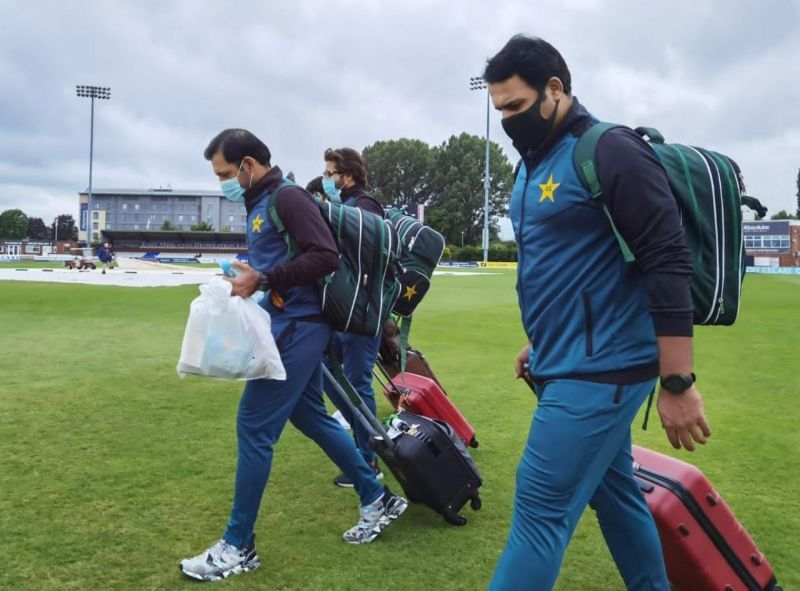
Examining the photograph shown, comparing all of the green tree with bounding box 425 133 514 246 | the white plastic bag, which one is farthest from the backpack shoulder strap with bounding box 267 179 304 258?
the green tree with bounding box 425 133 514 246

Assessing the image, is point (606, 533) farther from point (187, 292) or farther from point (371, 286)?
point (187, 292)

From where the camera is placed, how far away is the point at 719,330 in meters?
12.9

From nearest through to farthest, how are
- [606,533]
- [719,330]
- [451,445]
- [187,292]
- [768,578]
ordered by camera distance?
1. [606,533]
2. [768,578]
3. [451,445]
4. [719,330]
5. [187,292]

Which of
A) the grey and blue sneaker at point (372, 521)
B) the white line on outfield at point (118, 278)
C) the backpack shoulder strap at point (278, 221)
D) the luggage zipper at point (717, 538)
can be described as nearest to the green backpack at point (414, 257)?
the grey and blue sneaker at point (372, 521)

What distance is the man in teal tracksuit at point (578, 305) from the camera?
200 cm

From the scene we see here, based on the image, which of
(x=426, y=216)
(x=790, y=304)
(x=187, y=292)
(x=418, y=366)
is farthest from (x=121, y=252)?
(x=418, y=366)

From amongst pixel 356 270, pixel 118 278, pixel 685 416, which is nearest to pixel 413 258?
pixel 356 270

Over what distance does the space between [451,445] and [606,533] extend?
4.51ft

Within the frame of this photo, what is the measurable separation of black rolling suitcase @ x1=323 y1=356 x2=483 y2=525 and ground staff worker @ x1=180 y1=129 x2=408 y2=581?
25cm

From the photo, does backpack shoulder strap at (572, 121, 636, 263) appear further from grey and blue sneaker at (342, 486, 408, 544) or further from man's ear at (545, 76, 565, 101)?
grey and blue sneaker at (342, 486, 408, 544)

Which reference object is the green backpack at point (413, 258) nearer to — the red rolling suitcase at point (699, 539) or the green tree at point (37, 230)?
the red rolling suitcase at point (699, 539)

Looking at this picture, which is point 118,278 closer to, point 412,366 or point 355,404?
point 412,366

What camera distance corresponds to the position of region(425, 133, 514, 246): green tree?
90575mm

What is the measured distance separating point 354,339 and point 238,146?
1769mm
